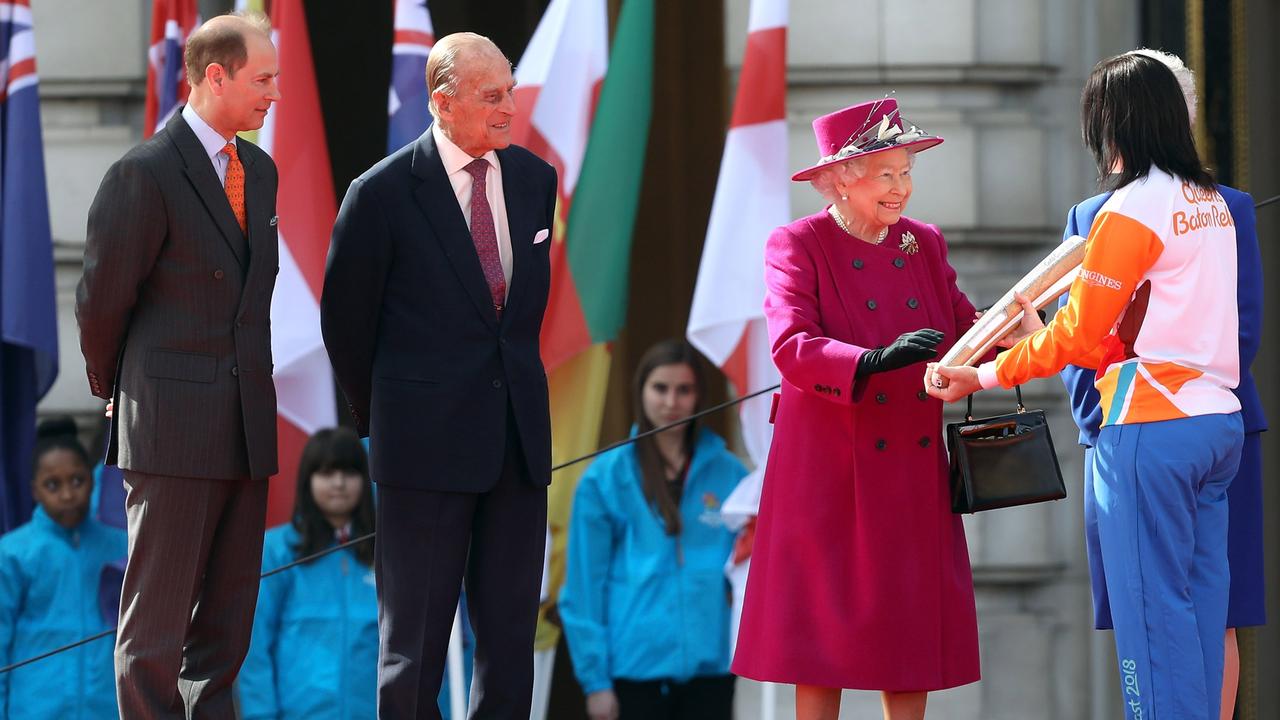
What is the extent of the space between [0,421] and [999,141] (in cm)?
394

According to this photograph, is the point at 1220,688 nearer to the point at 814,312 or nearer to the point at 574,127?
the point at 814,312

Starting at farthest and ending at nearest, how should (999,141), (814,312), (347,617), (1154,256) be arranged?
(999,141)
(347,617)
(814,312)
(1154,256)

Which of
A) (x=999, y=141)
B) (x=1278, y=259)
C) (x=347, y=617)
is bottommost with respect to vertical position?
(x=347, y=617)

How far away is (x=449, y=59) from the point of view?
4.17 meters

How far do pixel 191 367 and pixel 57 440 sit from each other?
250 centimetres

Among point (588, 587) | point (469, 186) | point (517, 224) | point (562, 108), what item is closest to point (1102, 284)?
point (517, 224)

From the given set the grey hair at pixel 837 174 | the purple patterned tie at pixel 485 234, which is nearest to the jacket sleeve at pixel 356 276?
the purple patterned tie at pixel 485 234

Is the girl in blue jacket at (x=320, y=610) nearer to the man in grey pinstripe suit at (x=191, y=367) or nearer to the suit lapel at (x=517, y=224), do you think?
the man in grey pinstripe suit at (x=191, y=367)

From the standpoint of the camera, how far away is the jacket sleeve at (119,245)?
3994 mm

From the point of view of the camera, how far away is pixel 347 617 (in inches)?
237

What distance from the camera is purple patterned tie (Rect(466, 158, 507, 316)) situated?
420 cm

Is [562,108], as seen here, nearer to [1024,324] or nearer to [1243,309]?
[1024,324]

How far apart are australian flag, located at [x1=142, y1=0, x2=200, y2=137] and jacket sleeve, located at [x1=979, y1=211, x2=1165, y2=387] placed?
3.58m

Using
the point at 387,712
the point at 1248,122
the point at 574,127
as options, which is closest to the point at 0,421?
the point at 574,127
